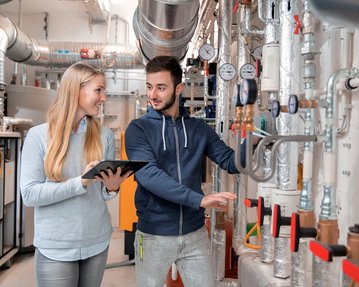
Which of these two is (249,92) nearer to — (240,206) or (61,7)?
(240,206)

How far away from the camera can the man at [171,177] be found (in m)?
1.53

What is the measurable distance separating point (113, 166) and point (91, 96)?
305 millimetres

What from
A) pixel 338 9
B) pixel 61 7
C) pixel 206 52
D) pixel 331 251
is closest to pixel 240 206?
pixel 206 52

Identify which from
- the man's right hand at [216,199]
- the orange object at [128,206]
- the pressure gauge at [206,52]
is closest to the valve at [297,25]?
the man's right hand at [216,199]

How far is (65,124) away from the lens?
1410mm

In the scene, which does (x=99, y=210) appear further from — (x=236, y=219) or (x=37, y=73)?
(x=37, y=73)

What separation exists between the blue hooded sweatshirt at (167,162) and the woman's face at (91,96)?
19 centimetres

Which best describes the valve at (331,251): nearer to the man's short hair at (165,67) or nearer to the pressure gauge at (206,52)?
the man's short hair at (165,67)

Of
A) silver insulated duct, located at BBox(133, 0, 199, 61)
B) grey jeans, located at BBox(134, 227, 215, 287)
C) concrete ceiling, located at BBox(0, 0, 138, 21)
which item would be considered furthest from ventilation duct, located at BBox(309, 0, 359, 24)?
concrete ceiling, located at BBox(0, 0, 138, 21)

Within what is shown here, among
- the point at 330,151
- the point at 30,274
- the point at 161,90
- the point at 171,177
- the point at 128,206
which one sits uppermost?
the point at 161,90

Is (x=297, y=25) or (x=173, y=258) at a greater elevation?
(x=297, y=25)

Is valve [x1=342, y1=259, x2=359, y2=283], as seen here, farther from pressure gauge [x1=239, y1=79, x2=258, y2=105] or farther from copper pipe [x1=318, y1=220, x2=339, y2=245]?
pressure gauge [x1=239, y1=79, x2=258, y2=105]

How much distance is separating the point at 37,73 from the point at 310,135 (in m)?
4.79

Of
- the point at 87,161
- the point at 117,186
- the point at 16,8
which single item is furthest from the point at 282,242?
the point at 16,8
